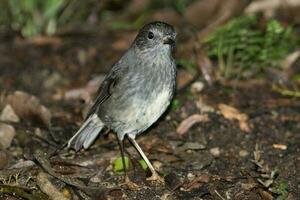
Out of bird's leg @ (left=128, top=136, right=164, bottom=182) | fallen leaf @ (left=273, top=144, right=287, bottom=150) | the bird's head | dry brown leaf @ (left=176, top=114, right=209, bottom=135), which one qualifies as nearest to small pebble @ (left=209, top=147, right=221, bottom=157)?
dry brown leaf @ (left=176, top=114, right=209, bottom=135)

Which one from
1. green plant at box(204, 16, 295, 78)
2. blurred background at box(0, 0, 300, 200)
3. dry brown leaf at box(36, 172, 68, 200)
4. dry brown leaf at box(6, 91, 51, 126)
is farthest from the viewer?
green plant at box(204, 16, 295, 78)

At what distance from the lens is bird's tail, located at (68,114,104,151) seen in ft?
19.9

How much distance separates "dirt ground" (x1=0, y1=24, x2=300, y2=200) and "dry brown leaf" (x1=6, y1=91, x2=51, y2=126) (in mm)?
61

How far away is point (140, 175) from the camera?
5.77m

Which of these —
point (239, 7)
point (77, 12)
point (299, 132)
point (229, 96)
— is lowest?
point (299, 132)

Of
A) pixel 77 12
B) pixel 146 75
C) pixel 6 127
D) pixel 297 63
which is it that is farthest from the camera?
pixel 77 12

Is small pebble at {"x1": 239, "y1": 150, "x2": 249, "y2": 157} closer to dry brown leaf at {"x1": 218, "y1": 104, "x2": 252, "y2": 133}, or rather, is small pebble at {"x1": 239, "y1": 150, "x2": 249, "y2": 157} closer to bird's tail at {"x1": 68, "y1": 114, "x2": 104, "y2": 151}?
dry brown leaf at {"x1": 218, "y1": 104, "x2": 252, "y2": 133}

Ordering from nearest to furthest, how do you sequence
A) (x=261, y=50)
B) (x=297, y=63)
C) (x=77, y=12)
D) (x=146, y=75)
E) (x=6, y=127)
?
(x=146, y=75) < (x=6, y=127) < (x=261, y=50) < (x=297, y=63) < (x=77, y=12)

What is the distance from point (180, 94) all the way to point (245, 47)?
33.7 inches

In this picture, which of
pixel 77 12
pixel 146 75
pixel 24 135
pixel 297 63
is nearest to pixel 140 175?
pixel 146 75

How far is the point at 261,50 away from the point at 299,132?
1.06 metres

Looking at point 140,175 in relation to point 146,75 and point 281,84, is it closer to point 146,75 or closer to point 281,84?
point 146,75

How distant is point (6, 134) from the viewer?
6102mm

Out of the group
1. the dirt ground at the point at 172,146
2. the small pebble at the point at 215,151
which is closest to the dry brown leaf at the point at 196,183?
the dirt ground at the point at 172,146
